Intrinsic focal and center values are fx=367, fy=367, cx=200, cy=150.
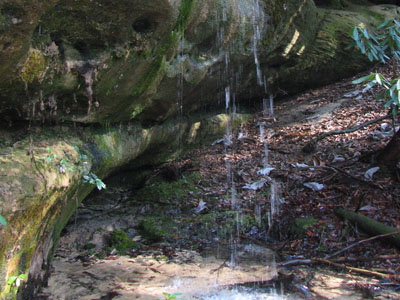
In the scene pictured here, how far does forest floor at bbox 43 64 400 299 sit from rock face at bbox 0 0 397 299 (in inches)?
34.5

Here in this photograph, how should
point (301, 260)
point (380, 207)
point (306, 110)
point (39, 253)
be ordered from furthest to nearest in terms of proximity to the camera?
1. point (306, 110)
2. point (380, 207)
3. point (301, 260)
4. point (39, 253)

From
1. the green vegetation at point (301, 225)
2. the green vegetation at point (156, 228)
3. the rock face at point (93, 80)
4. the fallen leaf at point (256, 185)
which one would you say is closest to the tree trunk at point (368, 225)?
the green vegetation at point (301, 225)

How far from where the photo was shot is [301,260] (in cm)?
400

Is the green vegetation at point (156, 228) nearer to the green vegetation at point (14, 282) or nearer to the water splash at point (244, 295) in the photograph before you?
the water splash at point (244, 295)

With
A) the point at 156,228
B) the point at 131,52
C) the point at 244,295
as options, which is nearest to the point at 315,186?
the point at 156,228

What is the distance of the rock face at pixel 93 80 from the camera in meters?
2.64

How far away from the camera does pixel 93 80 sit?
11.9 feet

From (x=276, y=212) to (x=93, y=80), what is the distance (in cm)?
314

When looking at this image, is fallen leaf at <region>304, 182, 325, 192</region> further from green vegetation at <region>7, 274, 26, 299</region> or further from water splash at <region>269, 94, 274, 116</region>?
green vegetation at <region>7, 274, 26, 299</region>

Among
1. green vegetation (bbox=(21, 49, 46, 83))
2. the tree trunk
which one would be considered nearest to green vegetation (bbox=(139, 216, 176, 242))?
the tree trunk

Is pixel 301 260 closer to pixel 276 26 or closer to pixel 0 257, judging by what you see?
pixel 0 257

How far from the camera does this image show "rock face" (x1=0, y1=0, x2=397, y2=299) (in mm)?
2645

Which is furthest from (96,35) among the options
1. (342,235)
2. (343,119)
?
(343,119)

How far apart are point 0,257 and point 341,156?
207 inches
